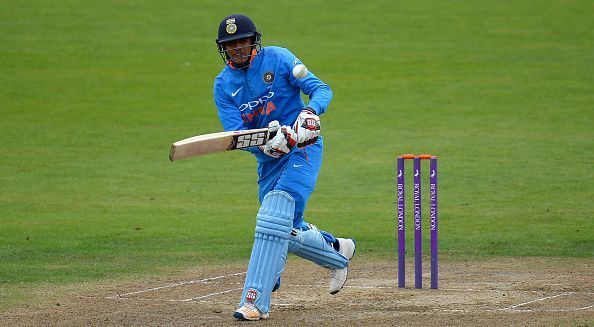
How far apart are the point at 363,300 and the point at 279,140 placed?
149 centimetres

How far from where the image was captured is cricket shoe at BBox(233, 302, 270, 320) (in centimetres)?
718

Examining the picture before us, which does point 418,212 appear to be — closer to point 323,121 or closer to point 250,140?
point 250,140

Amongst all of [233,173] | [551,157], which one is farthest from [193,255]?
[551,157]

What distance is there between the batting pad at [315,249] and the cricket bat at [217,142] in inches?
33.4

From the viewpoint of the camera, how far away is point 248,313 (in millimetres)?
7188

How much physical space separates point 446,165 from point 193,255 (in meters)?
5.95

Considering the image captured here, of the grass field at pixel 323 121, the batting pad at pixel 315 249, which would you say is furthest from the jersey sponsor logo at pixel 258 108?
the grass field at pixel 323 121

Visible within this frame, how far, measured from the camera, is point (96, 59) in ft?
75.7

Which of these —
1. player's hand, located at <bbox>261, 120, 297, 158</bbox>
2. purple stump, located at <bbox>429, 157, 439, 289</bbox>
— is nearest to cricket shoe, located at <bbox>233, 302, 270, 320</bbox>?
player's hand, located at <bbox>261, 120, 297, 158</bbox>

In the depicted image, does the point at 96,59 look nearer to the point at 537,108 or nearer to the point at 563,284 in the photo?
the point at 537,108

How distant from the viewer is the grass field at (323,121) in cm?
1084

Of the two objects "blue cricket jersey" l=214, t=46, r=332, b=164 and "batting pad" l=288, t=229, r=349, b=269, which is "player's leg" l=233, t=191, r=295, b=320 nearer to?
"batting pad" l=288, t=229, r=349, b=269

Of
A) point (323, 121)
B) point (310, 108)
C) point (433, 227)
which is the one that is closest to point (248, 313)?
point (310, 108)

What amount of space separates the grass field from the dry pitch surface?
20.8 inches
